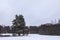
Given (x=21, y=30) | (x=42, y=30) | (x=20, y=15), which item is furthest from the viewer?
(x=42, y=30)

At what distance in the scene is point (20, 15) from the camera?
7381 centimetres

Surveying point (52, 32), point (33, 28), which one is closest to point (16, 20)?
point (52, 32)

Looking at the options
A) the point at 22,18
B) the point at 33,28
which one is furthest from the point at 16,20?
the point at 33,28

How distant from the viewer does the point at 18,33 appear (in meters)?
69.2

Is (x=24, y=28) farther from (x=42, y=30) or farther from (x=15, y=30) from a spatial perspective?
(x=42, y=30)

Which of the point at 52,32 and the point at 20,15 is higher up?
the point at 20,15

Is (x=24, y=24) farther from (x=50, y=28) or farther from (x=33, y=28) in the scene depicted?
(x=33, y=28)

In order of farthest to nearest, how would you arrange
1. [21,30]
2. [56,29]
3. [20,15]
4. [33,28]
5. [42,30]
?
[33,28] < [42,30] < [56,29] < [20,15] < [21,30]

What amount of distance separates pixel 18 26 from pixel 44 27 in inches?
1408

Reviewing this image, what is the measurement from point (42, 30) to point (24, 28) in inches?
1424

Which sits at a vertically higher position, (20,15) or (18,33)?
(20,15)

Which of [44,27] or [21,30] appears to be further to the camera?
[44,27]

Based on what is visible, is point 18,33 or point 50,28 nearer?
point 18,33

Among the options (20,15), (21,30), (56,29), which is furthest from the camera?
(56,29)
